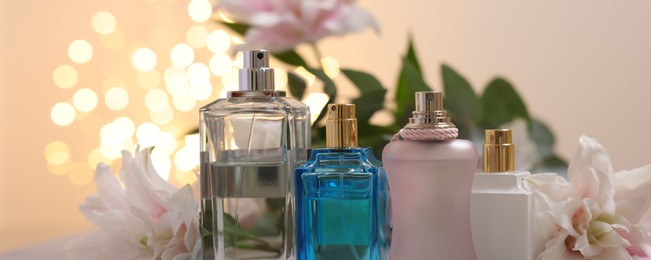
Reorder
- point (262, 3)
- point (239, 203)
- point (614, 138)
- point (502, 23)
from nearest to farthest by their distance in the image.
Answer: point (239, 203), point (262, 3), point (614, 138), point (502, 23)

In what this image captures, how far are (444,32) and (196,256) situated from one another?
48.6 inches

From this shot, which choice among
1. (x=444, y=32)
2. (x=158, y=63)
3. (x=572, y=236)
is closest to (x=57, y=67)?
(x=158, y=63)

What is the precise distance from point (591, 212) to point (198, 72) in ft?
5.15

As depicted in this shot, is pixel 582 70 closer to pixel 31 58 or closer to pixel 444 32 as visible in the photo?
pixel 444 32

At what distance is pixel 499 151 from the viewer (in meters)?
0.66

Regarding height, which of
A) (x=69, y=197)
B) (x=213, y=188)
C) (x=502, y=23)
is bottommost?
(x=69, y=197)

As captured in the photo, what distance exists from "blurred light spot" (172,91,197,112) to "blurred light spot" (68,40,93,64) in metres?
0.28

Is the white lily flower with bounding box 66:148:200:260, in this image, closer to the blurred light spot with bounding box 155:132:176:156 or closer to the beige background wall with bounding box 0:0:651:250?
the beige background wall with bounding box 0:0:651:250

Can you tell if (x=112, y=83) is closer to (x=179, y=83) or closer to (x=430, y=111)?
(x=179, y=83)

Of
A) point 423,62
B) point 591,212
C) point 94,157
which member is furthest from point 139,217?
point 94,157

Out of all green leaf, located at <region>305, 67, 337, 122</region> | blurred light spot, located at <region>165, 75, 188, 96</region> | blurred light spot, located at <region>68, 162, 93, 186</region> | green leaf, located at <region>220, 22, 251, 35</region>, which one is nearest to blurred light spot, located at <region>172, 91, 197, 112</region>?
blurred light spot, located at <region>165, 75, 188, 96</region>

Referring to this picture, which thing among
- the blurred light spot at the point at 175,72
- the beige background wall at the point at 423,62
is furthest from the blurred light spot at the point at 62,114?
the blurred light spot at the point at 175,72

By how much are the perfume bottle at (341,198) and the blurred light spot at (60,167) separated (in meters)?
1.81

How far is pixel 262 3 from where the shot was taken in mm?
787
